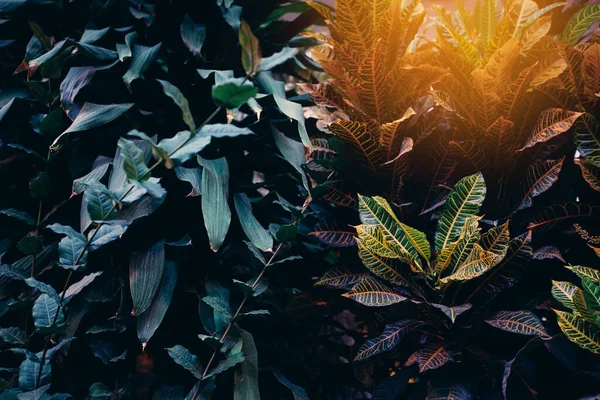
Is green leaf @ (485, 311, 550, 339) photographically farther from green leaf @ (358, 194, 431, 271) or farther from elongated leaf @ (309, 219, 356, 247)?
elongated leaf @ (309, 219, 356, 247)

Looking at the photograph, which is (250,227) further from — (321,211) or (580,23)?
(580,23)

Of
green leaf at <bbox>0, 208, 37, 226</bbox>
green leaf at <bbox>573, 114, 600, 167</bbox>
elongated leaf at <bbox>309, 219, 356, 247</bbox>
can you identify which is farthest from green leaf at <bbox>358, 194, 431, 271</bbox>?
green leaf at <bbox>0, 208, 37, 226</bbox>

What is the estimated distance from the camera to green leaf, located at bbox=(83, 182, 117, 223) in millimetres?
556

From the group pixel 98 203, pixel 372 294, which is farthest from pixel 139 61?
pixel 372 294

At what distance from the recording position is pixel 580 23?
0.83 m

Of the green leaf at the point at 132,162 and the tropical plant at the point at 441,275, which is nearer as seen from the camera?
the green leaf at the point at 132,162

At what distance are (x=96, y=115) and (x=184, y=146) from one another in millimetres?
411

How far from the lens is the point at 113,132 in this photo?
90cm

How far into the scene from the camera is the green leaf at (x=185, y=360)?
695mm

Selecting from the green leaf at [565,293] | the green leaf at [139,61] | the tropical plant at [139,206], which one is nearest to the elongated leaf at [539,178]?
the green leaf at [565,293]

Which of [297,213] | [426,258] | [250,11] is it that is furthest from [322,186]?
[250,11]

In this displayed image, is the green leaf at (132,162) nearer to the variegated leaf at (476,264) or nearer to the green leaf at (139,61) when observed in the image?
the green leaf at (139,61)

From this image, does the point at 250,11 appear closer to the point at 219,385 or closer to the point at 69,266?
the point at 69,266

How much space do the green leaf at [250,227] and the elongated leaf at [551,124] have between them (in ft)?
1.61
